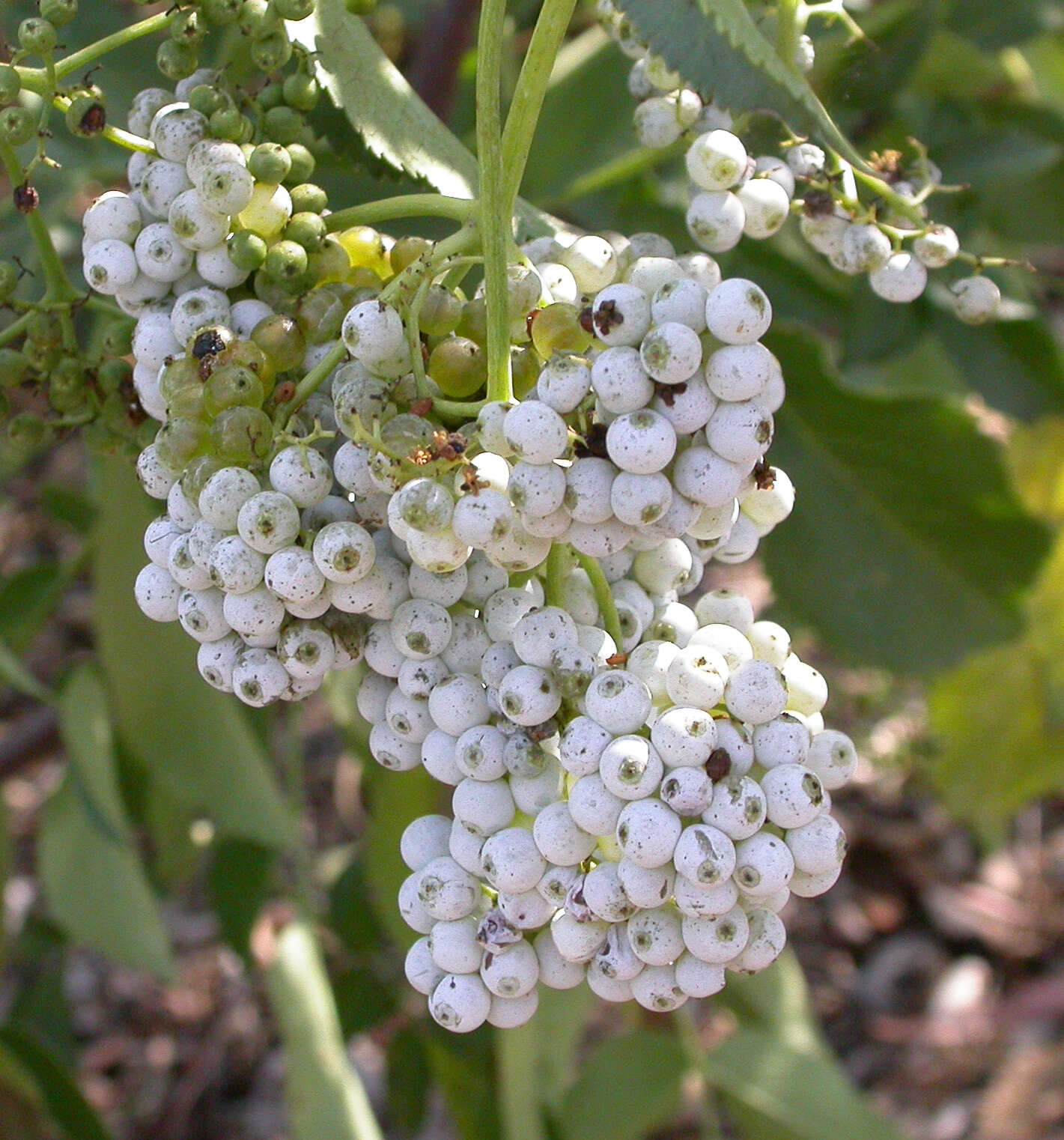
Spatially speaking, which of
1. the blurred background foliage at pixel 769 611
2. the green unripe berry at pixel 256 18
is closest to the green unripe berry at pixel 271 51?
the green unripe berry at pixel 256 18

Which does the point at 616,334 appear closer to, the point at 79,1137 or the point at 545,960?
the point at 545,960

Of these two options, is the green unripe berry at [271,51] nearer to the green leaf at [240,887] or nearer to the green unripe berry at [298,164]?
the green unripe berry at [298,164]

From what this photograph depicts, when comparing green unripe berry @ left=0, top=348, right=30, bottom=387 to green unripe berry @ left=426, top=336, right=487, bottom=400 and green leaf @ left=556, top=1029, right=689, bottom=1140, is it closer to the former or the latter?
green unripe berry @ left=426, top=336, right=487, bottom=400

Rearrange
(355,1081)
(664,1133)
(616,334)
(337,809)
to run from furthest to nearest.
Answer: (337,809), (664,1133), (355,1081), (616,334)

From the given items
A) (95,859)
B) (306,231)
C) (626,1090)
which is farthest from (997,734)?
(306,231)

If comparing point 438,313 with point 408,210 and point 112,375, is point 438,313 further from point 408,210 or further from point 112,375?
point 112,375

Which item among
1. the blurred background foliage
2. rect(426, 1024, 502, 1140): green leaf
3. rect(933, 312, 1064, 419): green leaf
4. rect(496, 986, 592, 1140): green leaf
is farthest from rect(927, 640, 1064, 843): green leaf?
rect(426, 1024, 502, 1140): green leaf

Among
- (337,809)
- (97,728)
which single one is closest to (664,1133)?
(337,809)
